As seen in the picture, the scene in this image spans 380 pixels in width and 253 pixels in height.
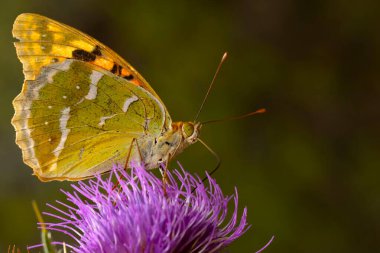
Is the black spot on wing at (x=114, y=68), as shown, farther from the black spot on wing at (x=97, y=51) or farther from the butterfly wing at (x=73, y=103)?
the black spot on wing at (x=97, y=51)

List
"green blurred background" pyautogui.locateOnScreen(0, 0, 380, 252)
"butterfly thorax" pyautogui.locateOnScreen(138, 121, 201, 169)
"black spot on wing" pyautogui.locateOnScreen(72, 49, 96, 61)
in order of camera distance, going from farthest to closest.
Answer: "green blurred background" pyautogui.locateOnScreen(0, 0, 380, 252), "black spot on wing" pyautogui.locateOnScreen(72, 49, 96, 61), "butterfly thorax" pyautogui.locateOnScreen(138, 121, 201, 169)

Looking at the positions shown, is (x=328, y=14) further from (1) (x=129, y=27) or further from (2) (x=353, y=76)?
(1) (x=129, y=27)

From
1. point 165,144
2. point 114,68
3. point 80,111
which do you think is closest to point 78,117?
point 80,111

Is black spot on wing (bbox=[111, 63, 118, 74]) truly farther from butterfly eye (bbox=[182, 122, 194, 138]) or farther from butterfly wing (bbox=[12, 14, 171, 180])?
butterfly eye (bbox=[182, 122, 194, 138])

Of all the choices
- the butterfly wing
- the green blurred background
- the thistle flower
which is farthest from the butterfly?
the green blurred background

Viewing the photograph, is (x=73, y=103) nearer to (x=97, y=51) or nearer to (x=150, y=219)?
(x=97, y=51)

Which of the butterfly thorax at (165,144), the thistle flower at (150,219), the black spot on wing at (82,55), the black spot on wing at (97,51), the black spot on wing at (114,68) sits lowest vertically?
the thistle flower at (150,219)

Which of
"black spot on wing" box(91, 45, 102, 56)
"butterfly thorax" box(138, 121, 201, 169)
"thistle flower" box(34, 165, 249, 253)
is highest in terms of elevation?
"black spot on wing" box(91, 45, 102, 56)

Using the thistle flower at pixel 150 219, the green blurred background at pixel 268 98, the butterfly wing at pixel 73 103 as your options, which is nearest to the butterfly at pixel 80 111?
the butterfly wing at pixel 73 103
